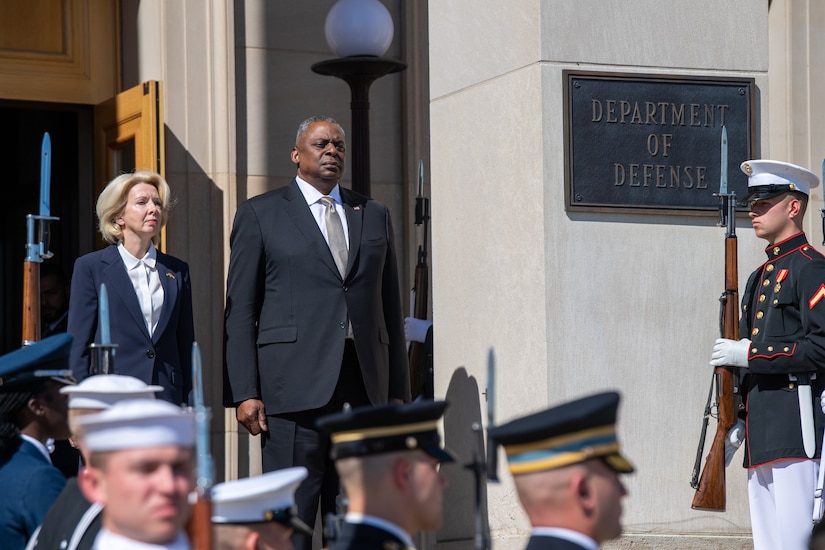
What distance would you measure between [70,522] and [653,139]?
12.6ft

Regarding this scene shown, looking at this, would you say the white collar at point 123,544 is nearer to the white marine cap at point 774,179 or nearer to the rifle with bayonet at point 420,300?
the white marine cap at point 774,179

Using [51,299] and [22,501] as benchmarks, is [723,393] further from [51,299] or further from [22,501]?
[51,299]

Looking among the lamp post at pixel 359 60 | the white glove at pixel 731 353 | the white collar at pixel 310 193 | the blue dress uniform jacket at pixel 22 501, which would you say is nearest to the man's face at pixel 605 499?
Result: the blue dress uniform jacket at pixel 22 501

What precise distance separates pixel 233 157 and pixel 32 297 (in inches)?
105

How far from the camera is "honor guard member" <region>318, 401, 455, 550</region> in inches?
181

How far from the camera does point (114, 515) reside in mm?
4117

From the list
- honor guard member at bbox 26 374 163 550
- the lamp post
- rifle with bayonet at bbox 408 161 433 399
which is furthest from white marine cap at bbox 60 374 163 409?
rifle with bayonet at bbox 408 161 433 399

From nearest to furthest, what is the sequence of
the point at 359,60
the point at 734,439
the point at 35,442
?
the point at 35,442 < the point at 734,439 < the point at 359,60

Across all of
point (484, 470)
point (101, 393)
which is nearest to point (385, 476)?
point (484, 470)

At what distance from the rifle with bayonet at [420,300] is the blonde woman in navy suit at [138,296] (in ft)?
5.43

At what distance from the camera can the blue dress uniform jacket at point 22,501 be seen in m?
5.67

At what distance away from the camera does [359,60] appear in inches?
374

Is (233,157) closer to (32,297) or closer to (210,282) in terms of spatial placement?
(210,282)

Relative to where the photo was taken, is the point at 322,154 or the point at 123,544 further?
the point at 322,154
